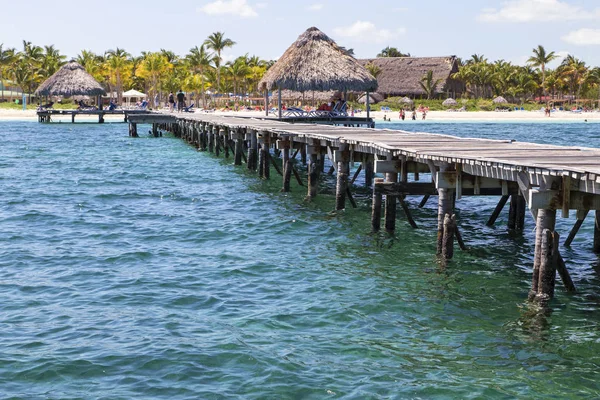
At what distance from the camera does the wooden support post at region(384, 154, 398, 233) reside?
14.5 m

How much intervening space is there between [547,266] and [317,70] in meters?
31.7

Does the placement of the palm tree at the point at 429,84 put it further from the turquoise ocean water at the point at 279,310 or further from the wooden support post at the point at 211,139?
the turquoise ocean water at the point at 279,310

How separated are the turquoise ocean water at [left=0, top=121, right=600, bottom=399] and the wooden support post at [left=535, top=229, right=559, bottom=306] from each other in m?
0.25

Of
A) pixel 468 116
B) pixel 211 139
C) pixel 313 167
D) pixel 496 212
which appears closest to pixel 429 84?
pixel 468 116

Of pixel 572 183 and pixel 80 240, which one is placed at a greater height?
pixel 572 183

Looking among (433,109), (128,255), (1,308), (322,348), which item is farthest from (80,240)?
(433,109)

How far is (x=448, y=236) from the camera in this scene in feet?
40.3

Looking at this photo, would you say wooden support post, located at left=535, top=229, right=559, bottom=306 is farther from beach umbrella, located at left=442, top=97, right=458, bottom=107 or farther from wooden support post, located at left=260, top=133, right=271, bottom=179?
beach umbrella, located at left=442, top=97, right=458, bottom=107

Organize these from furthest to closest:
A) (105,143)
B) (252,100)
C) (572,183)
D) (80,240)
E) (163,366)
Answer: (252,100), (105,143), (80,240), (572,183), (163,366)

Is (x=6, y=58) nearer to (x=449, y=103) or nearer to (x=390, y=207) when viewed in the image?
(x=449, y=103)

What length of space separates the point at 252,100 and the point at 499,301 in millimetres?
92898

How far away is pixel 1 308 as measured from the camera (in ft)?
33.9

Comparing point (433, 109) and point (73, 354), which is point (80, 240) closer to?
point (73, 354)

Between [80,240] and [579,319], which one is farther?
[80,240]
